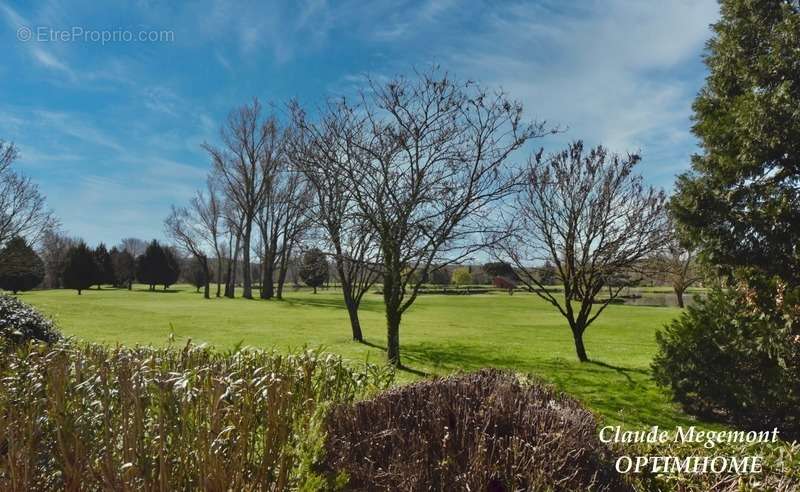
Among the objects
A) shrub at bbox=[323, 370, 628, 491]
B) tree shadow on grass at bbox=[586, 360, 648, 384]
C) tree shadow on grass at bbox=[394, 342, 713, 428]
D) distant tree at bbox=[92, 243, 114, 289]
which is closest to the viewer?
shrub at bbox=[323, 370, 628, 491]

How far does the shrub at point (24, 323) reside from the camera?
895 cm

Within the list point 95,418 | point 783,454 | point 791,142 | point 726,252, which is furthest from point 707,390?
point 95,418

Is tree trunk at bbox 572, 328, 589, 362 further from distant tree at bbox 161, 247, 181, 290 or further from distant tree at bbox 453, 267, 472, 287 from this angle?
distant tree at bbox 161, 247, 181, 290

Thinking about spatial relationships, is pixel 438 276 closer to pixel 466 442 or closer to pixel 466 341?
pixel 466 341

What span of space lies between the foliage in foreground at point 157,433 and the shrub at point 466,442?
0.27m

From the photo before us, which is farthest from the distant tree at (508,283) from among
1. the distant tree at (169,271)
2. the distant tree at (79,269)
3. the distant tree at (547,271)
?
the distant tree at (79,269)

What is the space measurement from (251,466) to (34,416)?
175 cm

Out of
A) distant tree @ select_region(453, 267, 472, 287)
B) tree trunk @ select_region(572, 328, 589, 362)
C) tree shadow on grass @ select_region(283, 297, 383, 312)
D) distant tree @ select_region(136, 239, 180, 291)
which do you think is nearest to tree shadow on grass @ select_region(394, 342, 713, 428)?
tree trunk @ select_region(572, 328, 589, 362)

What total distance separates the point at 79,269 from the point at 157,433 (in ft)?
180

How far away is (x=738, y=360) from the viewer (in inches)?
277

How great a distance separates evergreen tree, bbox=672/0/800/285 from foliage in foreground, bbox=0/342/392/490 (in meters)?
8.03

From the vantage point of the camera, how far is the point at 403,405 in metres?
2.87

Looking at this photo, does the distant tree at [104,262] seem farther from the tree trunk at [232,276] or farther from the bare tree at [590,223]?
the bare tree at [590,223]

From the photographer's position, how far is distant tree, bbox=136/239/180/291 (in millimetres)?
56953
